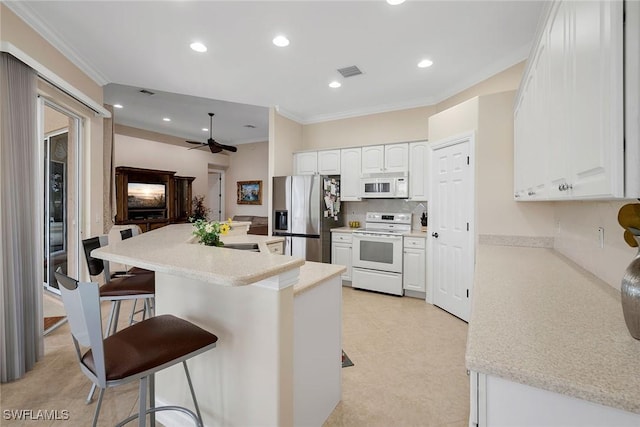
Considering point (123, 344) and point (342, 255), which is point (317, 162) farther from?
point (123, 344)

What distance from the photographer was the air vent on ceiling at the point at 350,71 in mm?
3490

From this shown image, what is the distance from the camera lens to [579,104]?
1.10 meters

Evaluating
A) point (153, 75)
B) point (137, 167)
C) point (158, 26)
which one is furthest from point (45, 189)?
point (137, 167)

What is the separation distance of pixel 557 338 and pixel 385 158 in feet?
12.5

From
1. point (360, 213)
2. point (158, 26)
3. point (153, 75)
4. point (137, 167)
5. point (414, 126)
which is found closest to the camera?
point (158, 26)

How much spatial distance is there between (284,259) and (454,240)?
8.93 feet

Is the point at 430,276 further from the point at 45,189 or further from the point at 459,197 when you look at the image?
the point at 45,189

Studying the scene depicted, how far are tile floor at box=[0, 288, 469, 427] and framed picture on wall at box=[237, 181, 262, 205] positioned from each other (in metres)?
5.24

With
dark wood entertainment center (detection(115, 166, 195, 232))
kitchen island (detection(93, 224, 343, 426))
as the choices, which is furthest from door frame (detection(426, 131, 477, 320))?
dark wood entertainment center (detection(115, 166, 195, 232))

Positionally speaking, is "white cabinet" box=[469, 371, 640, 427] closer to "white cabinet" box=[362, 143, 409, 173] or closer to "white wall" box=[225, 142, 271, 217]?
"white cabinet" box=[362, 143, 409, 173]

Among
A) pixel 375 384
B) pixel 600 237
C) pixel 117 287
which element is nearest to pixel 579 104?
pixel 600 237

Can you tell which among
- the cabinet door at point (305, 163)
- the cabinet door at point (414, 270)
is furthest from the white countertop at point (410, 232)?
the cabinet door at point (305, 163)

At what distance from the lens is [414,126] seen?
4.61m

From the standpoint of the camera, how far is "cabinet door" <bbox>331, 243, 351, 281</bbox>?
4.61 metres
